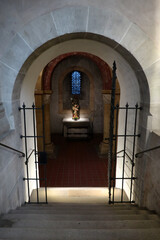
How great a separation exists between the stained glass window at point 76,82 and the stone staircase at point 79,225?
9175mm

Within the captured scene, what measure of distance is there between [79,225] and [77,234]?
0.97ft

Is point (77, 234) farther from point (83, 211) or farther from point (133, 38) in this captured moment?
point (133, 38)

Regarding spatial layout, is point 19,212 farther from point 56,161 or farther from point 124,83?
point 56,161

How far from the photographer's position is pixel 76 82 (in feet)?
38.2

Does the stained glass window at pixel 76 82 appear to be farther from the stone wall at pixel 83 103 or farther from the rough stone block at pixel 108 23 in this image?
the rough stone block at pixel 108 23

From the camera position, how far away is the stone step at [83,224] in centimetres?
232

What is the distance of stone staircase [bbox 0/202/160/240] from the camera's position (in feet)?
6.72

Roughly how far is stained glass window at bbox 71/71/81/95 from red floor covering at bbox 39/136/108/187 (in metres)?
3.72

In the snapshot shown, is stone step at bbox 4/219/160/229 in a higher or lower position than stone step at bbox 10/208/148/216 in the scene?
higher

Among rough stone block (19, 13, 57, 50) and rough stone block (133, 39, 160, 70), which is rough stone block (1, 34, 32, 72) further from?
rough stone block (133, 39, 160, 70)

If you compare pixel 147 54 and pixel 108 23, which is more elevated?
pixel 108 23

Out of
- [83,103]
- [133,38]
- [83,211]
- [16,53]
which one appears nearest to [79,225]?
[83,211]

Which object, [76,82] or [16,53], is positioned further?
[76,82]

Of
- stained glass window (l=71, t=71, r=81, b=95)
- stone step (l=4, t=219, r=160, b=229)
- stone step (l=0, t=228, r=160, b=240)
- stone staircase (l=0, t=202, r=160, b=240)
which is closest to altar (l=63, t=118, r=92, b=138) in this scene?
stained glass window (l=71, t=71, r=81, b=95)
